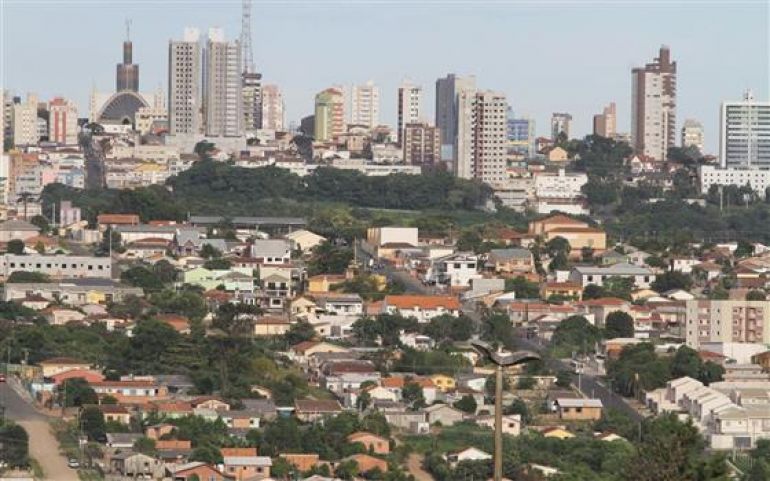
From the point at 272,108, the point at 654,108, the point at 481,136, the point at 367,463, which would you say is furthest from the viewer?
the point at 272,108

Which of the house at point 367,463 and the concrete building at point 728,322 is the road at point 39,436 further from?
the concrete building at point 728,322

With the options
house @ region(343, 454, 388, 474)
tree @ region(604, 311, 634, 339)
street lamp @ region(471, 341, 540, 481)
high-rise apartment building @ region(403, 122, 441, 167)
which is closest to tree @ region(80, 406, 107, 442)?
house @ region(343, 454, 388, 474)

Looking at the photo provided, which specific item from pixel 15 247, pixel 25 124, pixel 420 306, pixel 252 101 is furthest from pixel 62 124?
pixel 420 306

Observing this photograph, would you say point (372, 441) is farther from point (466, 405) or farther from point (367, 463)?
point (466, 405)

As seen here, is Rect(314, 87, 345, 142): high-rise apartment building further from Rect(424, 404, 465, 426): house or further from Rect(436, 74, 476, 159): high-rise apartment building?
Rect(424, 404, 465, 426): house

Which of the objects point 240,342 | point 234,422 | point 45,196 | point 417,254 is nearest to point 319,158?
point 45,196

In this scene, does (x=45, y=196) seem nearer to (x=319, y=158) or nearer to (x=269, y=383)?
(x=319, y=158)

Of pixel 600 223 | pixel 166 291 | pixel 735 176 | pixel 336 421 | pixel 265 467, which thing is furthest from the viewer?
pixel 735 176
